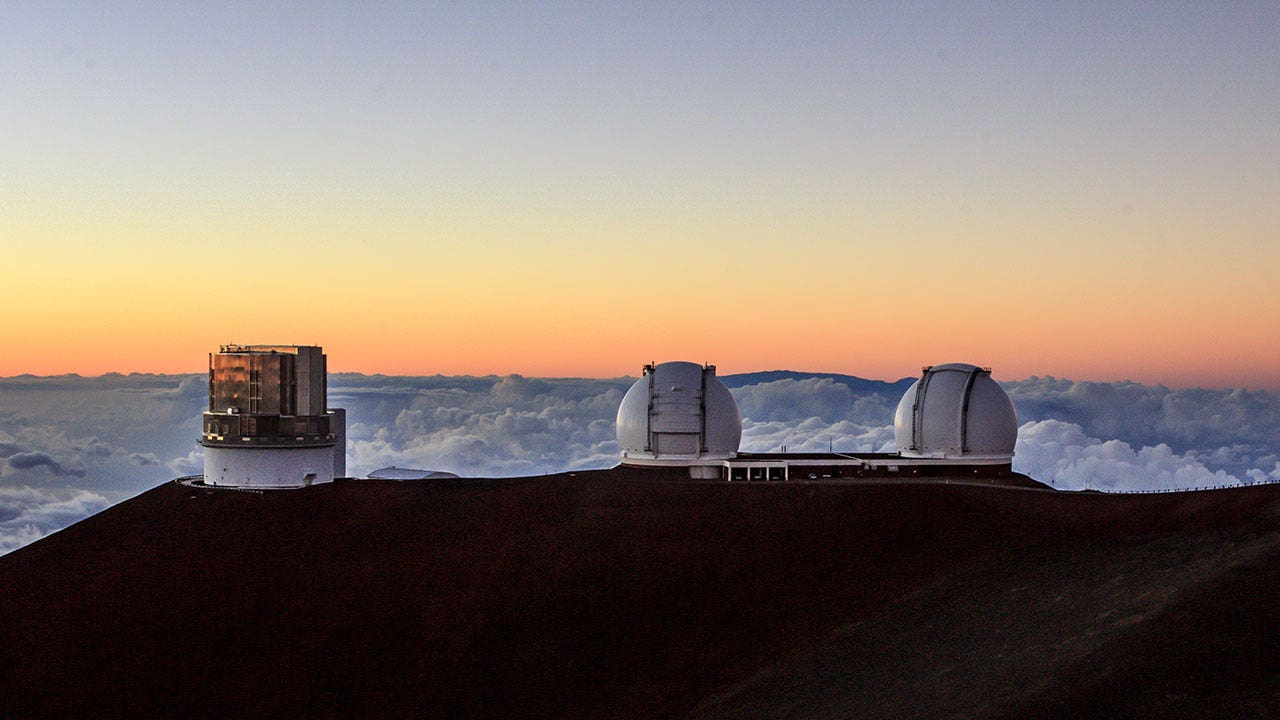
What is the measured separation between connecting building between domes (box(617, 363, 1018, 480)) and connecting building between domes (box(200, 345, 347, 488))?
1200 cm

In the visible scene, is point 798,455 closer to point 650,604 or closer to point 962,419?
point 962,419

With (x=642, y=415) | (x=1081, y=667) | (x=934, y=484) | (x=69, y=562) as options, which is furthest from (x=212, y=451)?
(x=1081, y=667)

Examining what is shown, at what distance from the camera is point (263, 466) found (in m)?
36.4

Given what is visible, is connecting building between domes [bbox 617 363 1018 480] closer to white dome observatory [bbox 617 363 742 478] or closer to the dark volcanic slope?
white dome observatory [bbox 617 363 742 478]

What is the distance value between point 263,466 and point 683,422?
15.3 metres

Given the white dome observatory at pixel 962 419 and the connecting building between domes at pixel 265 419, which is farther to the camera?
the white dome observatory at pixel 962 419

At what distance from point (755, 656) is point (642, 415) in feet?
58.5

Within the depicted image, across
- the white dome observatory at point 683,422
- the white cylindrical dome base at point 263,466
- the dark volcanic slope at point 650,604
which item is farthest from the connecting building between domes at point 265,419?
the white dome observatory at point 683,422

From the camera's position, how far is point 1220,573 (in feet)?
66.0

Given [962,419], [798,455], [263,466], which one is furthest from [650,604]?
[962,419]

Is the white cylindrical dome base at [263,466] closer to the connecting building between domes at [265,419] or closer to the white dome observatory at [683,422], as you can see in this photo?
the connecting building between domes at [265,419]

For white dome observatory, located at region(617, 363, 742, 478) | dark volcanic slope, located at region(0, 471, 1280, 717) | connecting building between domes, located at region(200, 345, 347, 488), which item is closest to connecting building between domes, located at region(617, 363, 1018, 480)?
white dome observatory, located at region(617, 363, 742, 478)

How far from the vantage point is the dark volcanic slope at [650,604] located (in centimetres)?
1850

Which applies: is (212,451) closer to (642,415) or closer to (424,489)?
(424,489)
